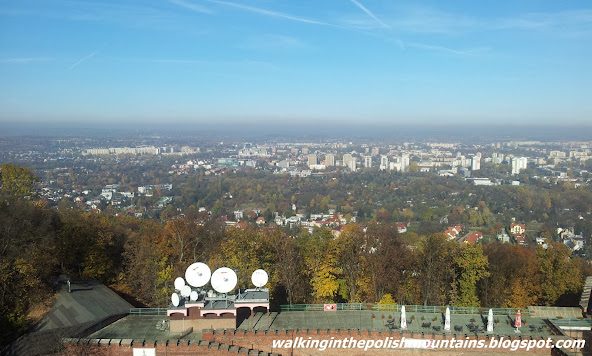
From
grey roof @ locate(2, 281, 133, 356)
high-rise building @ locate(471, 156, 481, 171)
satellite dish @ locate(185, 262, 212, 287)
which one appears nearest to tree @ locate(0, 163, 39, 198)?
grey roof @ locate(2, 281, 133, 356)

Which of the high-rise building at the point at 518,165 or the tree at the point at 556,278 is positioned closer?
the tree at the point at 556,278

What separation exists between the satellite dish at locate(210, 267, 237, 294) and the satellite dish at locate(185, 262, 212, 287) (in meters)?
0.31

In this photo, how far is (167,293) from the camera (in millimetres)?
22547

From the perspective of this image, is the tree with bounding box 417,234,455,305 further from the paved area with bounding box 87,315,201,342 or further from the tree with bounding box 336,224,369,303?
the paved area with bounding box 87,315,201,342

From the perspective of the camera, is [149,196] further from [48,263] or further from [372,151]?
[372,151]

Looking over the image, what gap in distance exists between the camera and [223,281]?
52.2 ft

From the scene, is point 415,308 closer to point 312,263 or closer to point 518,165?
point 312,263

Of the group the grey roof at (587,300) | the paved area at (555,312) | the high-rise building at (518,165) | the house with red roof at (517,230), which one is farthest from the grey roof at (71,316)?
the high-rise building at (518,165)

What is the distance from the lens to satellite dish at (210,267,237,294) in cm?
1584

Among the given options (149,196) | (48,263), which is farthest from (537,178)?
(48,263)

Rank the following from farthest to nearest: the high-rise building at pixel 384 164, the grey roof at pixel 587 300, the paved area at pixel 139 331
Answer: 1. the high-rise building at pixel 384 164
2. the grey roof at pixel 587 300
3. the paved area at pixel 139 331

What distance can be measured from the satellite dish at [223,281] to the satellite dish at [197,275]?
0.31 meters

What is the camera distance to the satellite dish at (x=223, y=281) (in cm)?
1584

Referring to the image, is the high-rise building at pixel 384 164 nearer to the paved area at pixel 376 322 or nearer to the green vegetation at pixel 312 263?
the green vegetation at pixel 312 263
